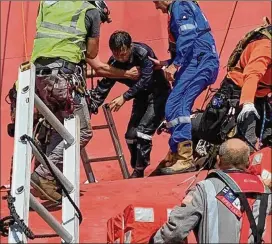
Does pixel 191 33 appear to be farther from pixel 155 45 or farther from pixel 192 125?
pixel 155 45

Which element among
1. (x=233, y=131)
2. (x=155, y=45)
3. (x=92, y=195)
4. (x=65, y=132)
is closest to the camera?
(x=65, y=132)

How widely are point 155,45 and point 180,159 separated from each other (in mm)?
2465

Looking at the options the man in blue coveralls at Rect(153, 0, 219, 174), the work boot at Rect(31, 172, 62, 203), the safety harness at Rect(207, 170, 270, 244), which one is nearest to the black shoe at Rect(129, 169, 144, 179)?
the man in blue coveralls at Rect(153, 0, 219, 174)

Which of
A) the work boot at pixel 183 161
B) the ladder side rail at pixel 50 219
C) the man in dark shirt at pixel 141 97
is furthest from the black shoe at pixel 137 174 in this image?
the ladder side rail at pixel 50 219

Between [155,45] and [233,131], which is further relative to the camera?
[155,45]

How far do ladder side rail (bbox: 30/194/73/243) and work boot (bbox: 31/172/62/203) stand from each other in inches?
45.0

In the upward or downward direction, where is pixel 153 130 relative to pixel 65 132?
downward

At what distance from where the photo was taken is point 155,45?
27.0 feet

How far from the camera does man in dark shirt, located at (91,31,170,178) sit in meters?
6.18

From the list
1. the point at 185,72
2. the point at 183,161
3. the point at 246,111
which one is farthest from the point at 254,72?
the point at 183,161

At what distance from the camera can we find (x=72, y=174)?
4.26 m

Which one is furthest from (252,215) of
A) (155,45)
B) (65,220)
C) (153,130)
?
(155,45)

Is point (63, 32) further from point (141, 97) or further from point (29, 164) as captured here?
point (29, 164)

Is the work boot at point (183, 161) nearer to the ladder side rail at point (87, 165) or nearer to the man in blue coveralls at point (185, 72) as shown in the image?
the man in blue coveralls at point (185, 72)
